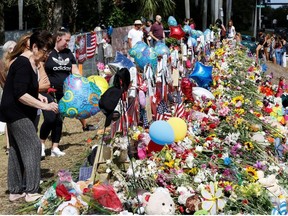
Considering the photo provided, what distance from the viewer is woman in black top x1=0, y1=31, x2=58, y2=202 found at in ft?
15.9

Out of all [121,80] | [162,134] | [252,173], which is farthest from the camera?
[252,173]

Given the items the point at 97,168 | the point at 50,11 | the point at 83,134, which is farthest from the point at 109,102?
the point at 50,11

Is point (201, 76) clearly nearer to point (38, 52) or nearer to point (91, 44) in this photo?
point (91, 44)

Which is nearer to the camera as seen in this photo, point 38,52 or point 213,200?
point 213,200

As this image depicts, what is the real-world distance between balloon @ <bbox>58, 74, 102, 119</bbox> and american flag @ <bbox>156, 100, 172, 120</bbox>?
5.71 ft

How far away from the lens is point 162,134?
545 centimetres

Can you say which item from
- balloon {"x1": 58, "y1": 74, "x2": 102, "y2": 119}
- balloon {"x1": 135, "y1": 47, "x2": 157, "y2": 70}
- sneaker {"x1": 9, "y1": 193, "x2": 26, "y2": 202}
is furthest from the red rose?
balloon {"x1": 135, "y1": 47, "x2": 157, "y2": 70}

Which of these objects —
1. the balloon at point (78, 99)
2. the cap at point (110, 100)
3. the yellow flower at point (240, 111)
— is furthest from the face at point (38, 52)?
the yellow flower at point (240, 111)

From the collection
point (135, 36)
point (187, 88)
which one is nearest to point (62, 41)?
point (187, 88)

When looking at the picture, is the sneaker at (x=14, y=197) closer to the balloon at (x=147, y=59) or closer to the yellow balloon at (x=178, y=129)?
the yellow balloon at (x=178, y=129)

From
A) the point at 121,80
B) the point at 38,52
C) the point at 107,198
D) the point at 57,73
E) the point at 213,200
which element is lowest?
the point at 213,200

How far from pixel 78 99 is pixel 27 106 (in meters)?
0.56

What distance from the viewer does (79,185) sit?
482 cm

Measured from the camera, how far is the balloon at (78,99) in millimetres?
5355
